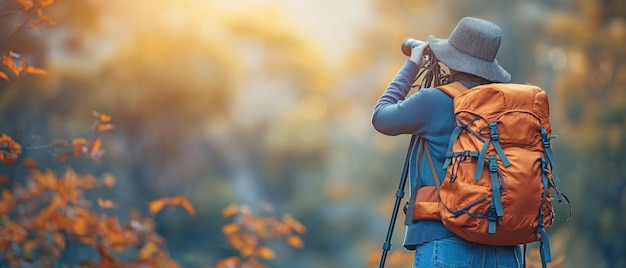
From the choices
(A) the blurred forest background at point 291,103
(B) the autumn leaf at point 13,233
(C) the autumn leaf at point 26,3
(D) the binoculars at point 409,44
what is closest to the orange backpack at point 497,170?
(D) the binoculars at point 409,44

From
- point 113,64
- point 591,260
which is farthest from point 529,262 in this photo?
point 113,64

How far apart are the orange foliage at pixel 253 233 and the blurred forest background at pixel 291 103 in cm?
9

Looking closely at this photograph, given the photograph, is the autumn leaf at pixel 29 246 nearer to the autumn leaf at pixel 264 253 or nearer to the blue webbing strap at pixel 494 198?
the autumn leaf at pixel 264 253

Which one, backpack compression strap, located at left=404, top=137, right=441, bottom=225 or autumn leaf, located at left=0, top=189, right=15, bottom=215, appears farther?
autumn leaf, located at left=0, top=189, right=15, bottom=215

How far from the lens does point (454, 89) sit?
2125 mm

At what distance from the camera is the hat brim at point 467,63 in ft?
7.07

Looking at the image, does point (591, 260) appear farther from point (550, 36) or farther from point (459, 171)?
point (459, 171)

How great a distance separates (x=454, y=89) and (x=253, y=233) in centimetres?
367

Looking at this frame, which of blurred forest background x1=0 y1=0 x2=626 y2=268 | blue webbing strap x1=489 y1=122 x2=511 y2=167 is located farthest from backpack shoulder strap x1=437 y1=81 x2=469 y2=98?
blurred forest background x1=0 y1=0 x2=626 y2=268

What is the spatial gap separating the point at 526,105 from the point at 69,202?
3745mm

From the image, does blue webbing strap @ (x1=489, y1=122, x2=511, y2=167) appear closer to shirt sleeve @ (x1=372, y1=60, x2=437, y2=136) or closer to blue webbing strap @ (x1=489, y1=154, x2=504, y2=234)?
blue webbing strap @ (x1=489, y1=154, x2=504, y2=234)

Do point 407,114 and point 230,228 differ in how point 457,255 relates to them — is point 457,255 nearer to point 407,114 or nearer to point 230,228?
point 407,114

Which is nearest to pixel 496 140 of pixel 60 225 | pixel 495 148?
pixel 495 148

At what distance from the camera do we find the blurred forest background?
5383 millimetres
